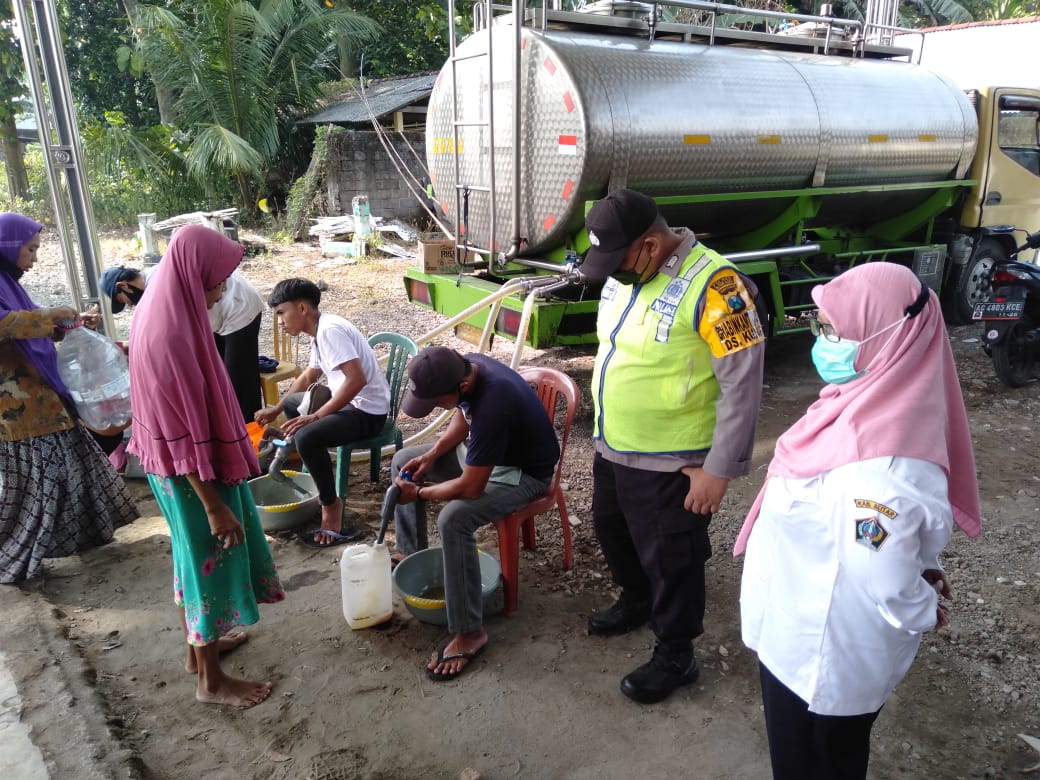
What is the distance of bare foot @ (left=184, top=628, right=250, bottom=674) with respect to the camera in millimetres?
2762

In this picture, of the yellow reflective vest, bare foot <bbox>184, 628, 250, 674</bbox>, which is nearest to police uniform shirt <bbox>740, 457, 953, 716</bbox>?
the yellow reflective vest

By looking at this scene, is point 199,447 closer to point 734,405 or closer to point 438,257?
point 734,405

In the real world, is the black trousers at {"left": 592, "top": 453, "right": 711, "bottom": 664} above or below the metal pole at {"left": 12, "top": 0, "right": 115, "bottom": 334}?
below

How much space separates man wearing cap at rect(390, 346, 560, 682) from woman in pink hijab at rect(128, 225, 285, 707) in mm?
640

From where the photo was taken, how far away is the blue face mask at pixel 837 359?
62.6 inches

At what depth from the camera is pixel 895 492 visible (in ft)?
4.55

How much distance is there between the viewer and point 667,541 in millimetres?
2436

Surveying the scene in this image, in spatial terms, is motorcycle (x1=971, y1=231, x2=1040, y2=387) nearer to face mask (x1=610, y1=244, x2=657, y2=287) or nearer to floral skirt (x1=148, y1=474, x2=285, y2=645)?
face mask (x1=610, y1=244, x2=657, y2=287)

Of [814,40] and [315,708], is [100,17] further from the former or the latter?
[315,708]

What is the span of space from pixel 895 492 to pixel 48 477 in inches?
135

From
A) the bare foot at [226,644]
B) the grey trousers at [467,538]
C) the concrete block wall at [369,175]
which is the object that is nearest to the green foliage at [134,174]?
the concrete block wall at [369,175]

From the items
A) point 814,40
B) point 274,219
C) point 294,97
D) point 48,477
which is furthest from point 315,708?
point 294,97

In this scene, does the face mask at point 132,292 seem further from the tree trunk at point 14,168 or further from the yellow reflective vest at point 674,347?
the tree trunk at point 14,168

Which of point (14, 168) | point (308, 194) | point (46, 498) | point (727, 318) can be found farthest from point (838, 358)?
point (308, 194)
